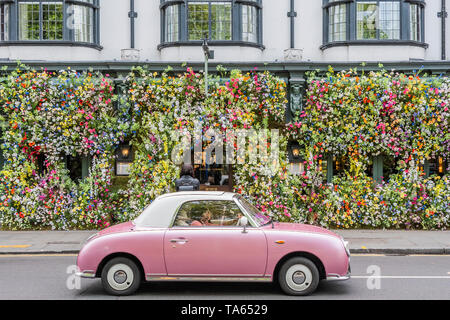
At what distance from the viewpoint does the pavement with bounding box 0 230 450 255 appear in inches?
452

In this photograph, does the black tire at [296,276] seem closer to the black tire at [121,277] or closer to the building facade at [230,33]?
the black tire at [121,277]

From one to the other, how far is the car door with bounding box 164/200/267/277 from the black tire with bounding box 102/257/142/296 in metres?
0.52

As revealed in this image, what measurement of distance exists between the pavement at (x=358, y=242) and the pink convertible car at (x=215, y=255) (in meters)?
3.76

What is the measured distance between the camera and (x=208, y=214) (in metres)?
7.75

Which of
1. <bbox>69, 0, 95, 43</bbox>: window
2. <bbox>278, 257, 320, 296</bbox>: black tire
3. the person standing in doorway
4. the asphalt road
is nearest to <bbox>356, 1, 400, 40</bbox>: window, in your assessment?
the person standing in doorway

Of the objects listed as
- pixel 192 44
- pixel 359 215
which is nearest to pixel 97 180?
pixel 192 44

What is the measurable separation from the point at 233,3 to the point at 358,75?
14.5 ft

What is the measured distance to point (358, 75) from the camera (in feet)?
49.4

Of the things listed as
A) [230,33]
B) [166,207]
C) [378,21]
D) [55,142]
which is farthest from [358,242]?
[55,142]

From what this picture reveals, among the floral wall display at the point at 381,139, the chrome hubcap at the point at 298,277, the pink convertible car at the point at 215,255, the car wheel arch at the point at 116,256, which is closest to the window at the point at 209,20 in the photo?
the floral wall display at the point at 381,139

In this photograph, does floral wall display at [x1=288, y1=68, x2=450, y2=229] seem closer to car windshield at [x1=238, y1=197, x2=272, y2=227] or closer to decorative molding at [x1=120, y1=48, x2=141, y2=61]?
decorative molding at [x1=120, y1=48, x2=141, y2=61]

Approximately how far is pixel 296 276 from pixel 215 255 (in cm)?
123

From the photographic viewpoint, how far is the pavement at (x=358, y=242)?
1148 centimetres

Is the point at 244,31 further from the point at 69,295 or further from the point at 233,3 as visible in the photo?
the point at 69,295
